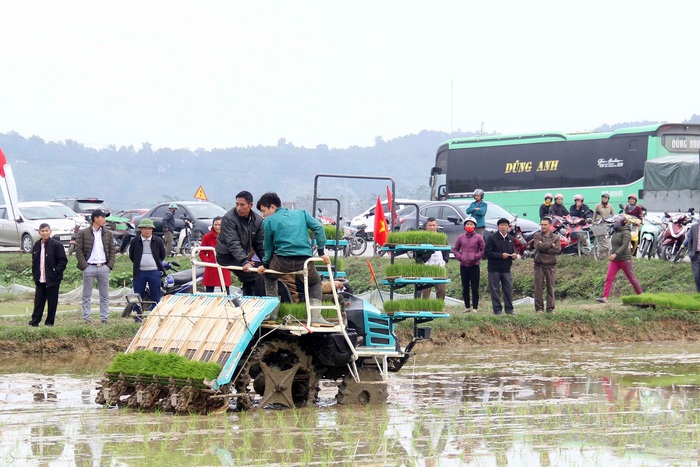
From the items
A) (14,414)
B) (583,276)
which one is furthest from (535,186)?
(14,414)

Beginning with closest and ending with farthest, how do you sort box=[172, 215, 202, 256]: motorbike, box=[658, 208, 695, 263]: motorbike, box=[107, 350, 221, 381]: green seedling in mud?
box=[107, 350, 221, 381]: green seedling in mud → box=[658, 208, 695, 263]: motorbike → box=[172, 215, 202, 256]: motorbike

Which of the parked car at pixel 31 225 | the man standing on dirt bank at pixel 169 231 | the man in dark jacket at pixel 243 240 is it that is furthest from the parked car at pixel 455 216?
the man in dark jacket at pixel 243 240

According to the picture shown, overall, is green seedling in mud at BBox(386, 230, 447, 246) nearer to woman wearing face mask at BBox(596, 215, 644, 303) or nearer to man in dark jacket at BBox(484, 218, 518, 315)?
man in dark jacket at BBox(484, 218, 518, 315)

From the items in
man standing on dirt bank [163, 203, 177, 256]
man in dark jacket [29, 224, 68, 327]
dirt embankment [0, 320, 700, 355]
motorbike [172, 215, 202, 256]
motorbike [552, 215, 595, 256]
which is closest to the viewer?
man in dark jacket [29, 224, 68, 327]

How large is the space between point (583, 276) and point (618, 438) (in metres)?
16.3

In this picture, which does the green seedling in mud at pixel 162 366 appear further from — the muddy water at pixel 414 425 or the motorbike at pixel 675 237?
the motorbike at pixel 675 237

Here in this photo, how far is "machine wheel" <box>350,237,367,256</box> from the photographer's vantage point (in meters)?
33.0

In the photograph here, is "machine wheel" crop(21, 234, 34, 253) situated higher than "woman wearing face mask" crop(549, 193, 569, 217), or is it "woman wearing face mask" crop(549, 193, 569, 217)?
"woman wearing face mask" crop(549, 193, 569, 217)

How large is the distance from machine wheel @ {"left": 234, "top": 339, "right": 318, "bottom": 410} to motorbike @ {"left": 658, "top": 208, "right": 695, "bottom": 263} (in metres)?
15.2

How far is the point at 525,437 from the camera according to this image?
32.3ft

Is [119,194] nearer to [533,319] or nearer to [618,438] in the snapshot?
[533,319]

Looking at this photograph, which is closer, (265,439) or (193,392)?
(265,439)

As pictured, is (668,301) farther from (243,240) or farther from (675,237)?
(243,240)

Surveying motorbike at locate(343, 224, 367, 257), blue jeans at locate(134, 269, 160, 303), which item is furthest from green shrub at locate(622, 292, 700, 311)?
motorbike at locate(343, 224, 367, 257)
